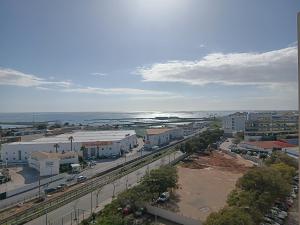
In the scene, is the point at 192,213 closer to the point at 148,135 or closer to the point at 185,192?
the point at 185,192

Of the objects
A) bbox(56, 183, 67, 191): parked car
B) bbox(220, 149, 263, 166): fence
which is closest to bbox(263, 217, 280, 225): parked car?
bbox(56, 183, 67, 191): parked car

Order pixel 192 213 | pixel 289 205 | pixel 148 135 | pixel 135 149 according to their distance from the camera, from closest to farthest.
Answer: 1. pixel 192 213
2. pixel 289 205
3. pixel 135 149
4. pixel 148 135

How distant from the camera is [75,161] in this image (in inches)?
1246

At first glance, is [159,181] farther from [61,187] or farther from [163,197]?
[61,187]

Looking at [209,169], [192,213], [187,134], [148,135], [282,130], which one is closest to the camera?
[192,213]

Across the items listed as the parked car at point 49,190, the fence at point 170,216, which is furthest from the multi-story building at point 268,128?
the fence at point 170,216

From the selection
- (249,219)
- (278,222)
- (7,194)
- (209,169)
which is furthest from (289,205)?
(7,194)

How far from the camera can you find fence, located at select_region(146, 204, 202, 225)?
16033 mm

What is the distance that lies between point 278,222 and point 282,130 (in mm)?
44381

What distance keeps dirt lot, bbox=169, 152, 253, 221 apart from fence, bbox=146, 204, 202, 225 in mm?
911

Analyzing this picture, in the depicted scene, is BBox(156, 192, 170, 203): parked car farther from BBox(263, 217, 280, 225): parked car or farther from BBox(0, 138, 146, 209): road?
BBox(0, 138, 146, 209): road

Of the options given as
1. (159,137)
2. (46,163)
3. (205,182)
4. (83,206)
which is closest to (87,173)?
(46,163)

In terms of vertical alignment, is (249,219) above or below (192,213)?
above

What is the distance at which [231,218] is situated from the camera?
12578 mm
